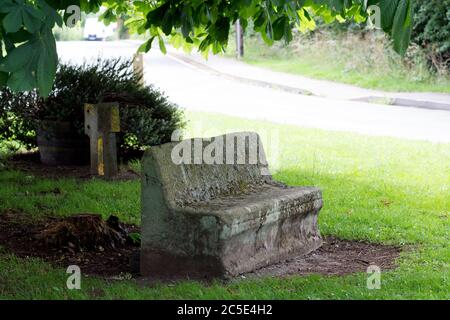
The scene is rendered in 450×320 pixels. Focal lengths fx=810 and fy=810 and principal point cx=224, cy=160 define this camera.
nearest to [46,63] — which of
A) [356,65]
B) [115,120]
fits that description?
[115,120]

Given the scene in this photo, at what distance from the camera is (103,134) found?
9.62m

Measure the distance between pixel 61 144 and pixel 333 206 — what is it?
3948 millimetres

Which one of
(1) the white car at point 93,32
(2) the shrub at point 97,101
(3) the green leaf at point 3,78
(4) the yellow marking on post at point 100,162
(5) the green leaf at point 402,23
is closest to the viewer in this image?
(5) the green leaf at point 402,23

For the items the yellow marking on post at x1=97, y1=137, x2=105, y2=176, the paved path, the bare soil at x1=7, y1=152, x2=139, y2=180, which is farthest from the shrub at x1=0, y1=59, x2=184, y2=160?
the paved path

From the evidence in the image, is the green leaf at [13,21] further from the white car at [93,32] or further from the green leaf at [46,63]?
→ the white car at [93,32]

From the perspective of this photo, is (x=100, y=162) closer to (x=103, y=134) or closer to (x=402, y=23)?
(x=103, y=134)

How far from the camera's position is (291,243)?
646cm

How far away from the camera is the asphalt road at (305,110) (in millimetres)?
13602

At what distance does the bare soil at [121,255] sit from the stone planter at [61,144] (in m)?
3.03

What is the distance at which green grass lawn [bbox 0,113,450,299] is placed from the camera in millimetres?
5293

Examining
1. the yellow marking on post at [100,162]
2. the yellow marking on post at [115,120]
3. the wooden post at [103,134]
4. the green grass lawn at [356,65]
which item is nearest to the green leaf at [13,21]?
the wooden post at [103,134]

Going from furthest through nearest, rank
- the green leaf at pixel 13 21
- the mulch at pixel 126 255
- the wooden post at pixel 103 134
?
the wooden post at pixel 103 134
the mulch at pixel 126 255
the green leaf at pixel 13 21

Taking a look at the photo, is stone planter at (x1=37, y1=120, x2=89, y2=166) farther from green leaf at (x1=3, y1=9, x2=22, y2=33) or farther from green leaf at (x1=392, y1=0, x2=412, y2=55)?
green leaf at (x1=392, y1=0, x2=412, y2=55)

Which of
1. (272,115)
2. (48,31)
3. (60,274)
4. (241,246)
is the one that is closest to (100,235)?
(60,274)
